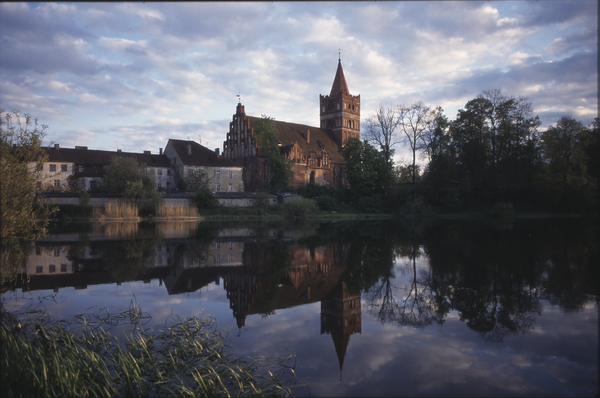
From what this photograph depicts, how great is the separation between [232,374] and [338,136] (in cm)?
7535

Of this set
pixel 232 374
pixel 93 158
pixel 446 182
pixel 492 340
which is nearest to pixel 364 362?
pixel 232 374

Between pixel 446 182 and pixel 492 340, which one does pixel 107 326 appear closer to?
pixel 492 340

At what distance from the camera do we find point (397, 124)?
5762 centimetres

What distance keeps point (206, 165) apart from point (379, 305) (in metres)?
51.3

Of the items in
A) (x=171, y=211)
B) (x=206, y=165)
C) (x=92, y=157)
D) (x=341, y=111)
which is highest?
(x=341, y=111)

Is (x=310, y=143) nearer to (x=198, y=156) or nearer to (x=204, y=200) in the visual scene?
(x=198, y=156)

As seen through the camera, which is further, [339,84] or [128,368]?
[339,84]

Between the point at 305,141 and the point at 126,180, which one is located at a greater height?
the point at 305,141

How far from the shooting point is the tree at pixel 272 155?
56844mm

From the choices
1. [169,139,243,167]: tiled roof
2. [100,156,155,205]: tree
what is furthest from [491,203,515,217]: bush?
[100,156,155,205]: tree

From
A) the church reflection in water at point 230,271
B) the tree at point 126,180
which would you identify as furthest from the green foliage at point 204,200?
the church reflection in water at point 230,271

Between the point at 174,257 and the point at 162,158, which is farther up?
the point at 162,158

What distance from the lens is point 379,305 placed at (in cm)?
914

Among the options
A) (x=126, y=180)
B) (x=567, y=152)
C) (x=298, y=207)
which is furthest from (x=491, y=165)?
(x=126, y=180)
